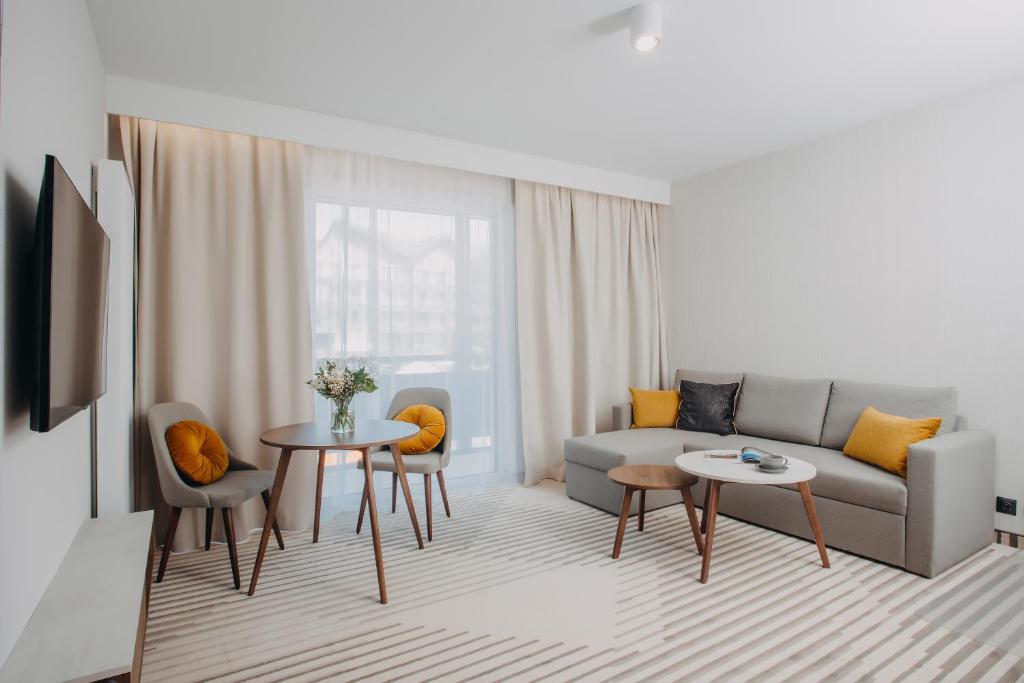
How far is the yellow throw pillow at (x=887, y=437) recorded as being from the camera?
3047 millimetres

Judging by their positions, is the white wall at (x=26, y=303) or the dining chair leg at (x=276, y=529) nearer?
the white wall at (x=26, y=303)

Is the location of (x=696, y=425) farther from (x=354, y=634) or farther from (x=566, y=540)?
(x=354, y=634)

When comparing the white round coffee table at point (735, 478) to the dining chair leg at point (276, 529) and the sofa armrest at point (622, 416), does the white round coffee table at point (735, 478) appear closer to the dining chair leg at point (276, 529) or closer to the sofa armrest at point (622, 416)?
the sofa armrest at point (622, 416)

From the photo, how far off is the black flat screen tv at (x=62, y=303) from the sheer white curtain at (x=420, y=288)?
1982mm

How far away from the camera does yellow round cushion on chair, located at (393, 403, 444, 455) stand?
11.9 ft

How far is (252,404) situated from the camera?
3494mm

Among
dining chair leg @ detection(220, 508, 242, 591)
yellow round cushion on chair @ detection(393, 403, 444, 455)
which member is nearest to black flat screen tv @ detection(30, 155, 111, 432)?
dining chair leg @ detection(220, 508, 242, 591)

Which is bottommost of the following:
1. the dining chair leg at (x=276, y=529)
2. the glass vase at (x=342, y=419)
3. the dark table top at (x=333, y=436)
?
the dining chair leg at (x=276, y=529)

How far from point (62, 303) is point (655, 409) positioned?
3.94 meters

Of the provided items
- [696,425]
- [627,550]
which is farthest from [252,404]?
[696,425]

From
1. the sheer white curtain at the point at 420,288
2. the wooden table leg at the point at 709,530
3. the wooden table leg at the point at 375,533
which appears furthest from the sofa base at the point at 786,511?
the wooden table leg at the point at 375,533

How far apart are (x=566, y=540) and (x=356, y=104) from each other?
2900 mm

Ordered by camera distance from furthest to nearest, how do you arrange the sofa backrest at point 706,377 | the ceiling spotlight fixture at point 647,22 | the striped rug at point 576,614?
the sofa backrest at point 706,377, the ceiling spotlight fixture at point 647,22, the striped rug at point 576,614

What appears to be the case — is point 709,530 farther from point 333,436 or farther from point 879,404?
point 333,436
